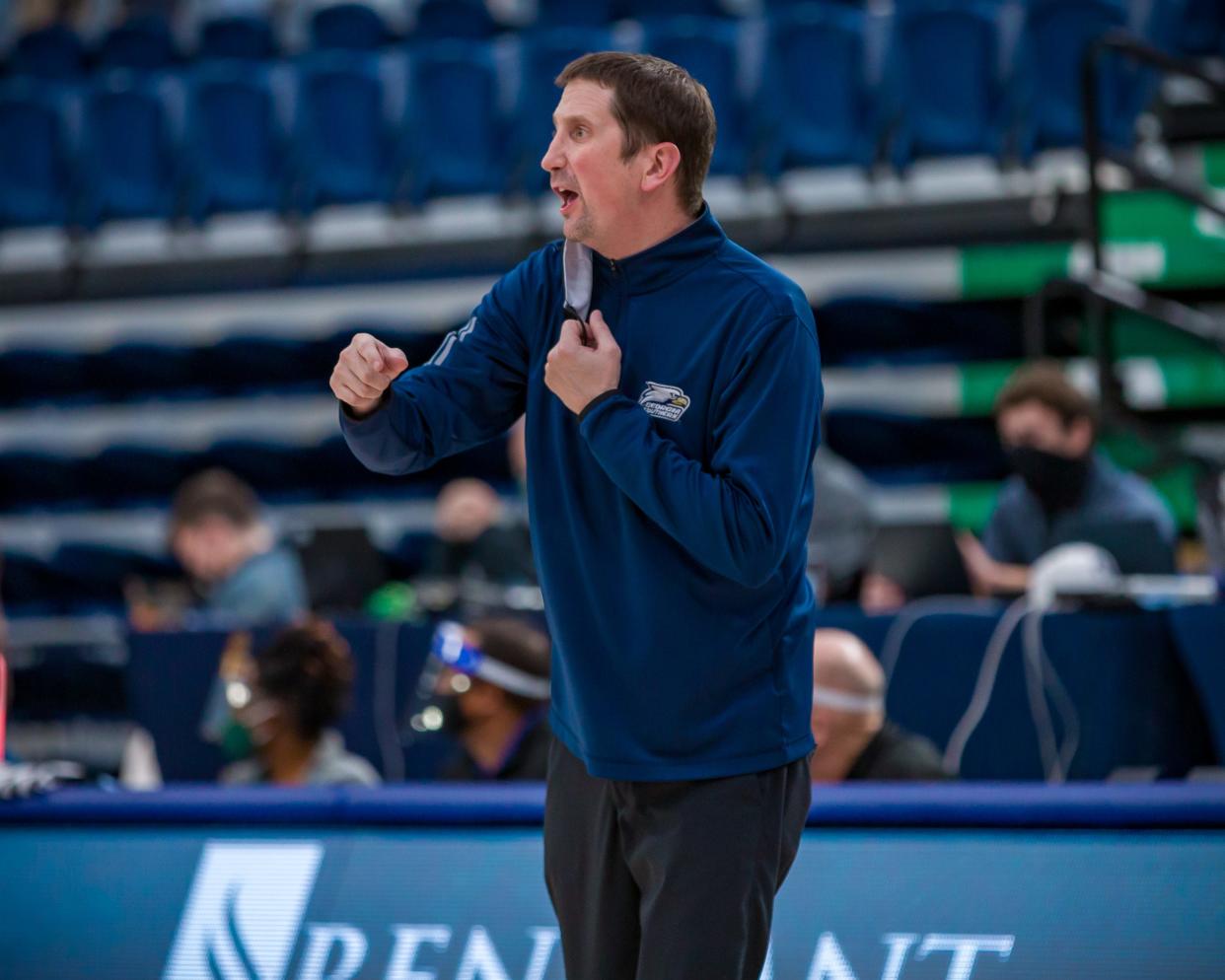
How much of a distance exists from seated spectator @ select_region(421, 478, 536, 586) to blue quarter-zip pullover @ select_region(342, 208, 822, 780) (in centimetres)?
452

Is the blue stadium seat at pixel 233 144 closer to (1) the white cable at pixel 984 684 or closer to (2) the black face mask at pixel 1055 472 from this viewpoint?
(2) the black face mask at pixel 1055 472

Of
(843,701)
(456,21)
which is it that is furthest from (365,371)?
(456,21)

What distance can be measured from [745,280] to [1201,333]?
476 cm

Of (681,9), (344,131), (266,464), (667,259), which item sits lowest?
(266,464)

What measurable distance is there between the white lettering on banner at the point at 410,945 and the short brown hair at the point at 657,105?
129cm

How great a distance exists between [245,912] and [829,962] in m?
0.95

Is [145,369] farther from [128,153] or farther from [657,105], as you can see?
[657,105]

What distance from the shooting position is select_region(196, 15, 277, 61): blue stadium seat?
10352 mm

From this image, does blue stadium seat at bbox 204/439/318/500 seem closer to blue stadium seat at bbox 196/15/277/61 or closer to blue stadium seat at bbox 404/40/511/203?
blue stadium seat at bbox 404/40/511/203

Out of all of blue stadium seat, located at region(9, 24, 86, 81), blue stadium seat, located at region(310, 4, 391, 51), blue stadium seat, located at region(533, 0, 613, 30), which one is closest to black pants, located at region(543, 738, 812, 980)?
blue stadium seat, located at region(533, 0, 613, 30)

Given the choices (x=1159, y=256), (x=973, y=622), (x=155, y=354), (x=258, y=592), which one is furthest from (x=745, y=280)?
(x=155, y=354)

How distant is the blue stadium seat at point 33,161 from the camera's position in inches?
383

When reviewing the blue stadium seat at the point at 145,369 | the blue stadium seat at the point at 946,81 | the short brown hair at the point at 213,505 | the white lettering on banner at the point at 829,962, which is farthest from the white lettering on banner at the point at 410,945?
the blue stadium seat at the point at 145,369

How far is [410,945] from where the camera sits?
98.1 inches
